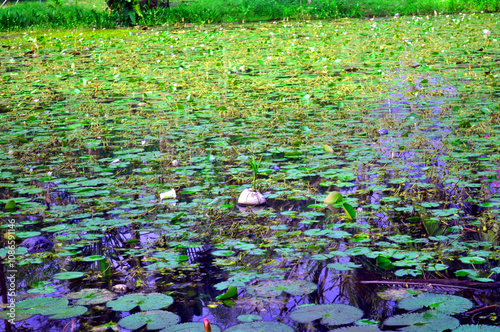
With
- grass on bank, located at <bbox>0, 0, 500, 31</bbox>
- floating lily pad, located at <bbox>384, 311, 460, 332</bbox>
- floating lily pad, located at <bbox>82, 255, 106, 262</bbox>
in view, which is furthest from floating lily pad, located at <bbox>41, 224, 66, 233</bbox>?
grass on bank, located at <bbox>0, 0, 500, 31</bbox>

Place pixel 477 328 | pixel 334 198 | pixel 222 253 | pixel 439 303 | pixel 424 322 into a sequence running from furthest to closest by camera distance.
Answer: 1. pixel 334 198
2. pixel 222 253
3. pixel 439 303
4. pixel 424 322
5. pixel 477 328

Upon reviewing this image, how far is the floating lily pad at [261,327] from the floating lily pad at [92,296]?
547 millimetres

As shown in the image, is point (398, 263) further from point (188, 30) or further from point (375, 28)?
point (188, 30)

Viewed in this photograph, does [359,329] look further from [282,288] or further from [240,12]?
[240,12]

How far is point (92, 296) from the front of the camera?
2053mm

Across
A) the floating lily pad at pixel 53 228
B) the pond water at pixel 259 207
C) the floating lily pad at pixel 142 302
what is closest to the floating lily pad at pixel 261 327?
the pond water at pixel 259 207

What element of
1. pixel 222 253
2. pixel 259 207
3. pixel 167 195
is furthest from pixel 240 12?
pixel 222 253

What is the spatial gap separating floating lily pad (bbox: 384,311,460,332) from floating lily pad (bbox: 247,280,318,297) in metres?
0.37

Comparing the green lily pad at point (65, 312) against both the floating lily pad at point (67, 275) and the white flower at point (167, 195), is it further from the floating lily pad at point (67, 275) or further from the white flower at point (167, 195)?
the white flower at point (167, 195)

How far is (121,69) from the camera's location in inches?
343

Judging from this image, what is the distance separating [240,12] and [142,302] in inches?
695

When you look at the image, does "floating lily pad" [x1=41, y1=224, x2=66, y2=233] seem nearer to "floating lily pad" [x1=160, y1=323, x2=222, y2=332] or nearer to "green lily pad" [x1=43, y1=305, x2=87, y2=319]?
"green lily pad" [x1=43, y1=305, x2=87, y2=319]

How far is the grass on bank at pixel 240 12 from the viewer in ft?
56.3

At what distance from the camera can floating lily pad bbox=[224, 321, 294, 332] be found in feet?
5.68
